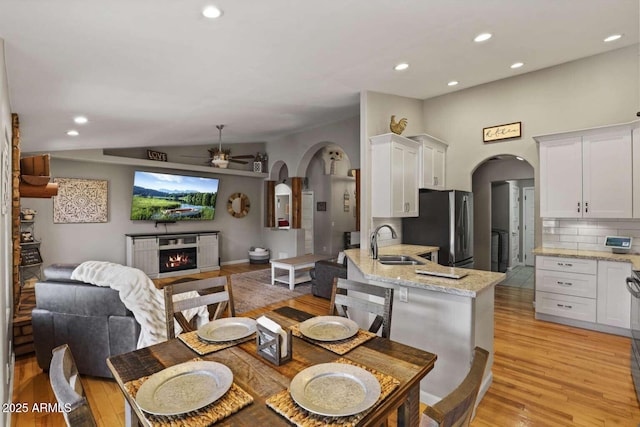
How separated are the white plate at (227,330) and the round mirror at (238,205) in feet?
23.1

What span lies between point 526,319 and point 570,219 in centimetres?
146

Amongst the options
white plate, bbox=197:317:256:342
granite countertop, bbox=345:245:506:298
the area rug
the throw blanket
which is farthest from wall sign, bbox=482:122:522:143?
the throw blanket

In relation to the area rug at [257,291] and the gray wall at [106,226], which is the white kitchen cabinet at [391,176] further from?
the gray wall at [106,226]

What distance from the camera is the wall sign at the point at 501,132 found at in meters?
4.50

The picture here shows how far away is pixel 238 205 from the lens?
8672 mm

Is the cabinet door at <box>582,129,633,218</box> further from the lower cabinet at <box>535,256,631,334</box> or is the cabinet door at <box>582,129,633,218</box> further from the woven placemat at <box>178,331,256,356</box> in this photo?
the woven placemat at <box>178,331,256,356</box>

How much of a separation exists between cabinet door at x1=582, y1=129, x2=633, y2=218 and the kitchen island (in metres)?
2.41

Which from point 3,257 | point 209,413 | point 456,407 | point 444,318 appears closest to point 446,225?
point 444,318

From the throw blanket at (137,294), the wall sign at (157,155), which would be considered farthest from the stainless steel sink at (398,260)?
the wall sign at (157,155)

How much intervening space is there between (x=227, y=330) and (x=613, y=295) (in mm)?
4178

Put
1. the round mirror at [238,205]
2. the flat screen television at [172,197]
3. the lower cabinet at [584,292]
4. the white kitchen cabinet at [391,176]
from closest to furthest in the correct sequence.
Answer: the lower cabinet at [584,292], the white kitchen cabinet at [391,176], the flat screen television at [172,197], the round mirror at [238,205]

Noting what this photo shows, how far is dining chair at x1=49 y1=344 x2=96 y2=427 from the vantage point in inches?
31.7

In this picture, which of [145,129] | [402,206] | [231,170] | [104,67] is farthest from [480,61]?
[231,170]

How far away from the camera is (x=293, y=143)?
25.0 ft
